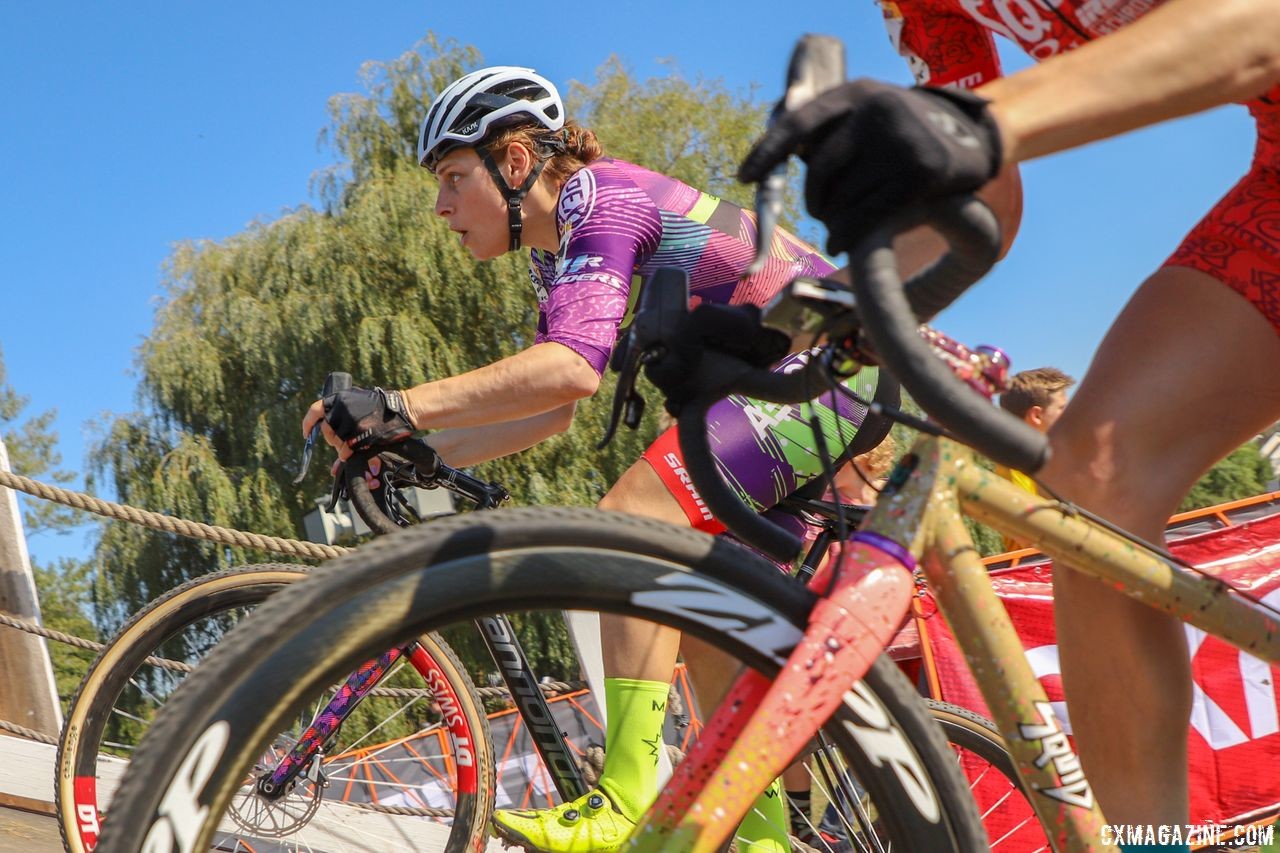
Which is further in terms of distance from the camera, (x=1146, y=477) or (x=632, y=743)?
(x=632, y=743)

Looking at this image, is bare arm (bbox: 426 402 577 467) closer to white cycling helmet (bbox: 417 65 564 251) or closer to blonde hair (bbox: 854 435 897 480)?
white cycling helmet (bbox: 417 65 564 251)

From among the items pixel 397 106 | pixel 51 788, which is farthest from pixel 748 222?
pixel 397 106

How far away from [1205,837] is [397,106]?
13.4 metres

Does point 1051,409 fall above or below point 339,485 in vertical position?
above

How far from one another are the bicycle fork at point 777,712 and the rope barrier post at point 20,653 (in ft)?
14.2

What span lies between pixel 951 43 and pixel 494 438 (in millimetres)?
1868

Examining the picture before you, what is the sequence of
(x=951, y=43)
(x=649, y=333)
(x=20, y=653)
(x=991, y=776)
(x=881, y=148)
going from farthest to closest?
(x=20, y=653) → (x=991, y=776) → (x=951, y=43) → (x=649, y=333) → (x=881, y=148)

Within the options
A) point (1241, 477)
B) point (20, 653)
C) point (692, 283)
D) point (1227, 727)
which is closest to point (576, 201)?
point (692, 283)

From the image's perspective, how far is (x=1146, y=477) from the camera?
1472 millimetres

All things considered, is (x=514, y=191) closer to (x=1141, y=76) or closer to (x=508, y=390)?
(x=508, y=390)

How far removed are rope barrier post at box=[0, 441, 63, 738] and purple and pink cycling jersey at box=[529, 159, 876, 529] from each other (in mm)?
2993

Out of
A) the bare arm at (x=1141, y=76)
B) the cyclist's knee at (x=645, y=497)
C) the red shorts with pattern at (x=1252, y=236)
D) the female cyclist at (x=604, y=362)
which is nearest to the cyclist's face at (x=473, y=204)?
the female cyclist at (x=604, y=362)

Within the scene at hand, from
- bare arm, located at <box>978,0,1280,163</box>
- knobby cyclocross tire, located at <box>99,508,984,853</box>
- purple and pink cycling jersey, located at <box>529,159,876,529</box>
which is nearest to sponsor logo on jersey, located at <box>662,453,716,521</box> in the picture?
purple and pink cycling jersey, located at <box>529,159,876,529</box>

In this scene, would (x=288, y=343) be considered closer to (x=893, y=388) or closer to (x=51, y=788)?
(x=51, y=788)
